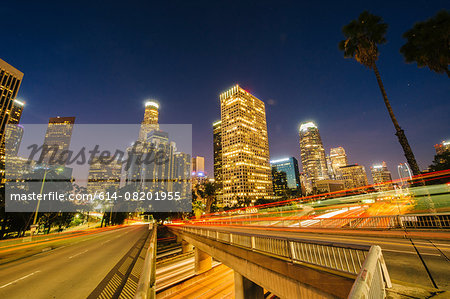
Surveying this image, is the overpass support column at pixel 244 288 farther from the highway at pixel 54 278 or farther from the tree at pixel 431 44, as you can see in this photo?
the tree at pixel 431 44

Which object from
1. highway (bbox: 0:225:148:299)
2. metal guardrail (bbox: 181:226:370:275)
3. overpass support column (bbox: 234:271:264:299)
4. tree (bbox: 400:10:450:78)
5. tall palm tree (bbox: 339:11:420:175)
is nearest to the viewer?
metal guardrail (bbox: 181:226:370:275)

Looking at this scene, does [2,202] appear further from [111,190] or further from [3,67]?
[3,67]

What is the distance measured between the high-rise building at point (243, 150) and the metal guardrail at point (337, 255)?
152 meters

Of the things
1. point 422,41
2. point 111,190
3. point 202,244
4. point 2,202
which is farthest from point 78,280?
point 111,190

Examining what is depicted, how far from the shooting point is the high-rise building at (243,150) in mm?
163875

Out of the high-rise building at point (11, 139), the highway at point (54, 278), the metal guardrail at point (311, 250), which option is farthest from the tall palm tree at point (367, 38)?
the high-rise building at point (11, 139)

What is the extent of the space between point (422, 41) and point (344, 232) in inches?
744

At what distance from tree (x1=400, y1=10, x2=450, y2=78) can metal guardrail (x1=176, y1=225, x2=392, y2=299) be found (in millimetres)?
21736

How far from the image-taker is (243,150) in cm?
16700

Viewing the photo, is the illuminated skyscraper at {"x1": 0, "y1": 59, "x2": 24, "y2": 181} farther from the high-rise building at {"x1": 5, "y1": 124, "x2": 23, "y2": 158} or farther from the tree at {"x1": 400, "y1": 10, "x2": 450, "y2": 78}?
the tree at {"x1": 400, "y1": 10, "x2": 450, "y2": 78}

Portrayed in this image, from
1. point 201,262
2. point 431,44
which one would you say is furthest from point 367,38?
point 201,262

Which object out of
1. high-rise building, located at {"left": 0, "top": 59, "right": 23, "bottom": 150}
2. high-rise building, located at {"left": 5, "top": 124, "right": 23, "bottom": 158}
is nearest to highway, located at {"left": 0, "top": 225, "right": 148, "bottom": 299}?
high-rise building, located at {"left": 0, "top": 59, "right": 23, "bottom": 150}

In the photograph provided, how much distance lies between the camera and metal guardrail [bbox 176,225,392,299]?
2.44 metres

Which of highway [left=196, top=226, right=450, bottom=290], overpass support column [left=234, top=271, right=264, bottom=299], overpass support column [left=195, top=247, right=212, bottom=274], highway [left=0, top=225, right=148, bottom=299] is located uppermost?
highway [left=196, top=226, right=450, bottom=290]
